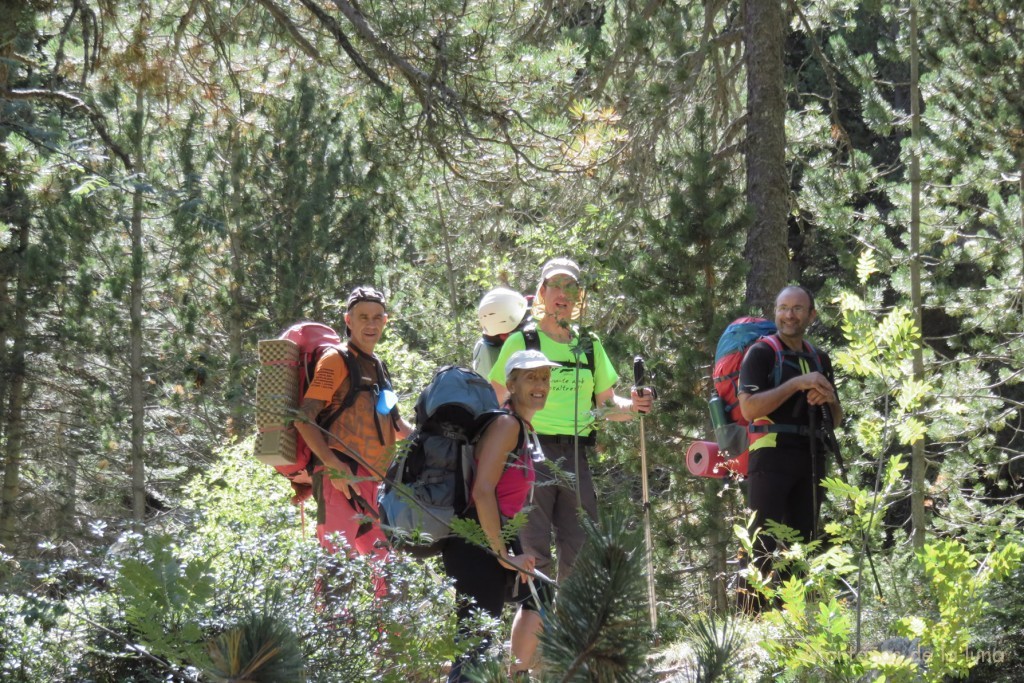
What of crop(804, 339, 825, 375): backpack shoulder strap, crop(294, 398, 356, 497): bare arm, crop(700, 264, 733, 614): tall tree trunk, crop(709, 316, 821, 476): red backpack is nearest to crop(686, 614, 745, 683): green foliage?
crop(294, 398, 356, 497): bare arm

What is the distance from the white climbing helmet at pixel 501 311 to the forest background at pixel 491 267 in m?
0.61

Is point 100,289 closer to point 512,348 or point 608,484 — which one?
point 608,484

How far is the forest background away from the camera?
10.3 ft

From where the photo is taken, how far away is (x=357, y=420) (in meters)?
4.86

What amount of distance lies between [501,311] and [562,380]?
0.42 meters

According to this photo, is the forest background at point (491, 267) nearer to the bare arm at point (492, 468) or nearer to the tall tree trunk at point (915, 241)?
the tall tree trunk at point (915, 241)

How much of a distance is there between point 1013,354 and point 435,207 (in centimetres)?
556

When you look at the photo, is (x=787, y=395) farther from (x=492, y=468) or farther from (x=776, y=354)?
(x=492, y=468)

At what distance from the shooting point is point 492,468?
3.86 metres

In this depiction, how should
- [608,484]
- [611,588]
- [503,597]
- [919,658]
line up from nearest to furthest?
[611,588] → [919,658] → [503,597] → [608,484]

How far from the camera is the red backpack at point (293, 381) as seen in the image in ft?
15.5

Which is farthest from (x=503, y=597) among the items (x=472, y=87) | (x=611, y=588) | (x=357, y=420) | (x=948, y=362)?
(x=948, y=362)

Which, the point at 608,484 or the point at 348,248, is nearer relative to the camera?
the point at 608,484

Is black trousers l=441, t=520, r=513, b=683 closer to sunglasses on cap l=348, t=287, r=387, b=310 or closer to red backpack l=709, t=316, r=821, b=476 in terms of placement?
sunglasses on cap l=348, t=287, r=387, b=310
